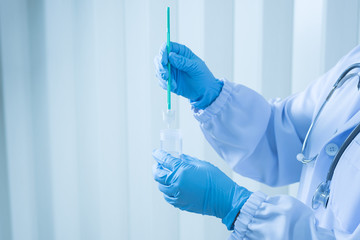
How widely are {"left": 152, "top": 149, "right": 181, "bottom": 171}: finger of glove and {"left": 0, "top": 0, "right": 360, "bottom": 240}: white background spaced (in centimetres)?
48

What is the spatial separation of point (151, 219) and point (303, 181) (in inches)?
30.7

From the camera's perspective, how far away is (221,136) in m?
0.94

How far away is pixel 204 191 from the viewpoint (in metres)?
0.73

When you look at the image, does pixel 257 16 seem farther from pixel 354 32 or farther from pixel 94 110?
pixel 94 110

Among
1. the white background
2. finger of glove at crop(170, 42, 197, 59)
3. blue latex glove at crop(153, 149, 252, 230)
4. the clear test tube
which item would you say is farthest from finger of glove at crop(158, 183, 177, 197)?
the white background

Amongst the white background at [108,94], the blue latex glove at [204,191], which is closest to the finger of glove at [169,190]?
the blue latex glove at [204,191]

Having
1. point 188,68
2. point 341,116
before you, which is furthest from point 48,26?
point 341,116

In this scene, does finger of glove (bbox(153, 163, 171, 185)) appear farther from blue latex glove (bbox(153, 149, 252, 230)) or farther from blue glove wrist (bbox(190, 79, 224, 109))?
blue glove wrist (bbox(190, 79, 224, 109))

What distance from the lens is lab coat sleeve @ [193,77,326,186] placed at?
93 cm

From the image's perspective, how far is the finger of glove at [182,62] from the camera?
87cm

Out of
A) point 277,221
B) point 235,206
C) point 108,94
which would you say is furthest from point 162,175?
point 108,94

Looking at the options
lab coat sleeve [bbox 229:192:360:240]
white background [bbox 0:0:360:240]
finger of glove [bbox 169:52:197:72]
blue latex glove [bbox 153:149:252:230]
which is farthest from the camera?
white background [bbox 0:0:360:240]

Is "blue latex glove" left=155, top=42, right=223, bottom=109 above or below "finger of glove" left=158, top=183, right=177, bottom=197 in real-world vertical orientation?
above

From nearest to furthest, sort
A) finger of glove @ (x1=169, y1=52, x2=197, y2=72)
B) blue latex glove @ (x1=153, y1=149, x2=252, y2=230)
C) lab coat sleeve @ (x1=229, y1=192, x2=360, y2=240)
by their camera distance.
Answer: lab coat sleeve @ (x1=229, y1=192, x2=360, y2=240) < blue latex glove @ (x1=153, y1=149, x2=252, y2=230) < finger of glove @ (x1=169, y1=52, x2=197, y2=72)
